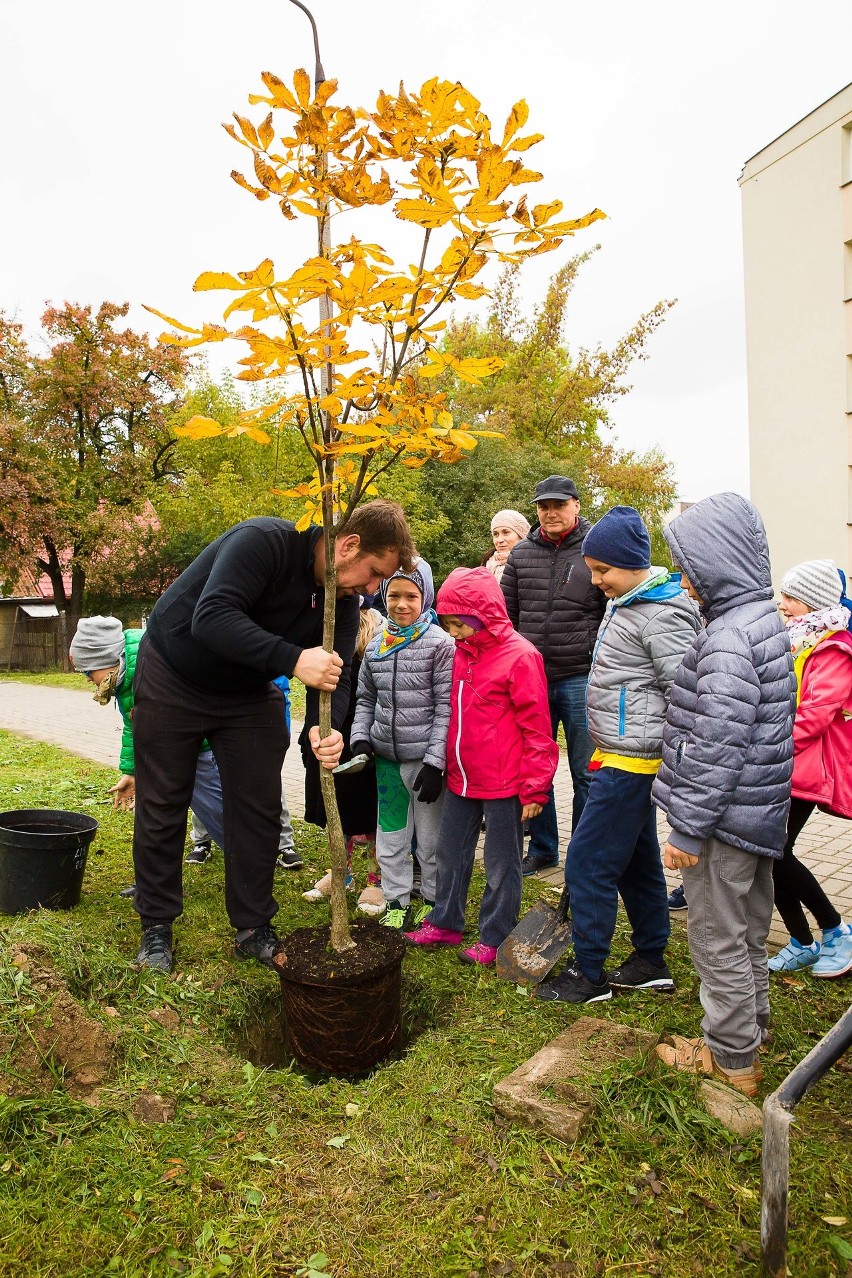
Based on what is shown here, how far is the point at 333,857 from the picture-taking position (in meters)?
3.15

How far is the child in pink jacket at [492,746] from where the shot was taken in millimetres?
3729

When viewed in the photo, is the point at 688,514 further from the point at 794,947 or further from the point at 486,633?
the point at 794,947

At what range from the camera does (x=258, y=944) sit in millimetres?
3773

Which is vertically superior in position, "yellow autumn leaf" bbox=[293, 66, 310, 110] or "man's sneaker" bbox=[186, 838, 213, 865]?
"yellow autumn leaf" bbox=[293, 66, 310, 110]

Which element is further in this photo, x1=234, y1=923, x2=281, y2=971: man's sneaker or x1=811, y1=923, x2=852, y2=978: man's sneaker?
x1=234, y1=923, x2=281, y2=971: man's sneaker

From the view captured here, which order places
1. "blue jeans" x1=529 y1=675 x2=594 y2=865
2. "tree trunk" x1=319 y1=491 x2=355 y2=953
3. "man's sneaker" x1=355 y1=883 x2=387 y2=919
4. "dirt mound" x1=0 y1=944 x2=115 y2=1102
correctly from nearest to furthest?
"dirt mound" x1=0 y1=944 x2=115 y2=1102 → "tree trunk" x1=319 y1=491 x2=355 y2=953 → "man's sneaker" x1=355 y1=883 x2=387 y2=919 → "blue jeans" x1=529 y1=675 x2=594 y2=865

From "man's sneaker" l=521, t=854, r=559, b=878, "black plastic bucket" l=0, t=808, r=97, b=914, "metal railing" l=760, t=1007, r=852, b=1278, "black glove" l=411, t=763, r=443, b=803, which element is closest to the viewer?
"metal railing" l=760, t=1007, r=852, b=1278

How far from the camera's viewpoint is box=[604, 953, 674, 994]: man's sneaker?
344 cm

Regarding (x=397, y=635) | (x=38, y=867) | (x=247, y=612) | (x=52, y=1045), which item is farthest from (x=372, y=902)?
(x=52, y=1045)

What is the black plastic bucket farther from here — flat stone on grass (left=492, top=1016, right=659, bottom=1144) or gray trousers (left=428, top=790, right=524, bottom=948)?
Answer: flat stone on grass (left=492, top=1016, right=659, bottom=1144)

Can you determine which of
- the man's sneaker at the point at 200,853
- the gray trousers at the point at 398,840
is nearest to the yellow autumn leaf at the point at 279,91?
the gray trousers at the point at 398,840

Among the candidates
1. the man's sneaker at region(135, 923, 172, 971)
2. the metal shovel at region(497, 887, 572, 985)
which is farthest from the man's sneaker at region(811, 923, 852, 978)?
the man's sneaker at region(135, 923, 172, 971)

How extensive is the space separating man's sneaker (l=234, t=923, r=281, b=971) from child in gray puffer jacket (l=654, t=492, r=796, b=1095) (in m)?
1.69

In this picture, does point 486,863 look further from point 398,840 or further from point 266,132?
point 266,132
